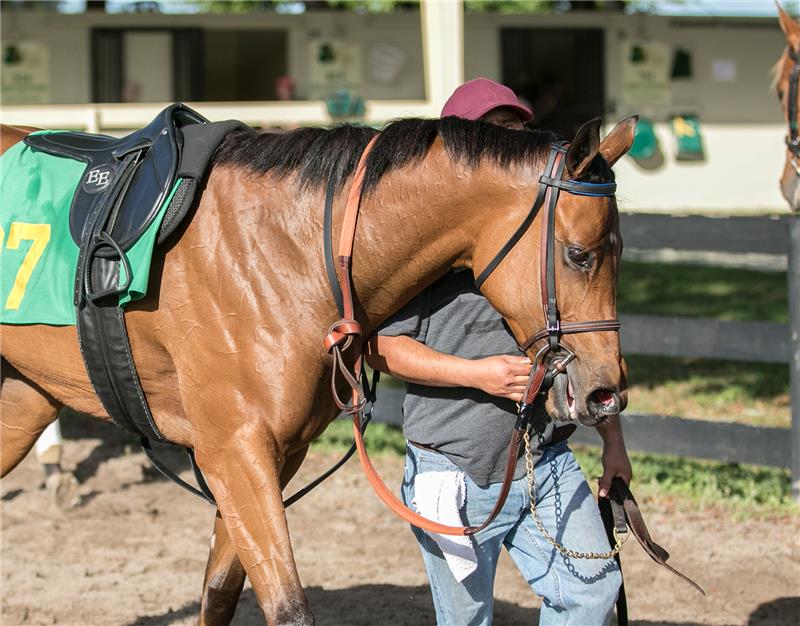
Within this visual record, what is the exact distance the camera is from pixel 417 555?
478cm

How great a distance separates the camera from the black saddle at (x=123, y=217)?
2.70 metres

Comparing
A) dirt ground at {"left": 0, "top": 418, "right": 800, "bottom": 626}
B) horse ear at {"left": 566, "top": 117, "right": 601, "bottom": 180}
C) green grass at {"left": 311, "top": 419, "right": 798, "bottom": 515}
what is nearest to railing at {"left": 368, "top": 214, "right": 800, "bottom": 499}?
green grass at {"left": 311, "top": 419, "right": 798, "bottom": 515}

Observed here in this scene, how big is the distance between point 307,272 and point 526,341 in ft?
1.97

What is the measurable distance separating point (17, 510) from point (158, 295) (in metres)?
3.22

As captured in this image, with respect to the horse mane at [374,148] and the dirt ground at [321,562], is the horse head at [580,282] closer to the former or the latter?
the horse mane at [374,148]

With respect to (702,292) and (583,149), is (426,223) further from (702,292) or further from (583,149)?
(702,292)

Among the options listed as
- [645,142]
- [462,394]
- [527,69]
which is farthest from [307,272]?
[527,69]

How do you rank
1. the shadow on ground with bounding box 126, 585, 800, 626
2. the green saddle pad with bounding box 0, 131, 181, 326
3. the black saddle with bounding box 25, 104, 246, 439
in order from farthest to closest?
1. the shadow on ground with bounding box 126, 585, 800, 626
2. the green saddle pad with bounding box 0, 131, 181, 326
3. the black saddle with bounding box 25, 104, 246, 439

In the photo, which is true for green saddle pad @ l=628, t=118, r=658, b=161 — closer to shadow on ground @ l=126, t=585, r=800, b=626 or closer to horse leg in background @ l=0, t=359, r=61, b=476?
shadow on ground @ l=126, t=585, r=800, b=626

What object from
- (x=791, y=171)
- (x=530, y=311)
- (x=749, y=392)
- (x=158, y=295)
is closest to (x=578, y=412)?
(x=530, y=311)

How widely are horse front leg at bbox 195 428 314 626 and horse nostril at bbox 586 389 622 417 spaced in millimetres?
828

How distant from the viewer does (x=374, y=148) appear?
2.64 metres

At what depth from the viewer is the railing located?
17.5 feet

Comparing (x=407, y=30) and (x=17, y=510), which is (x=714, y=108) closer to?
(x=407, y=30)
